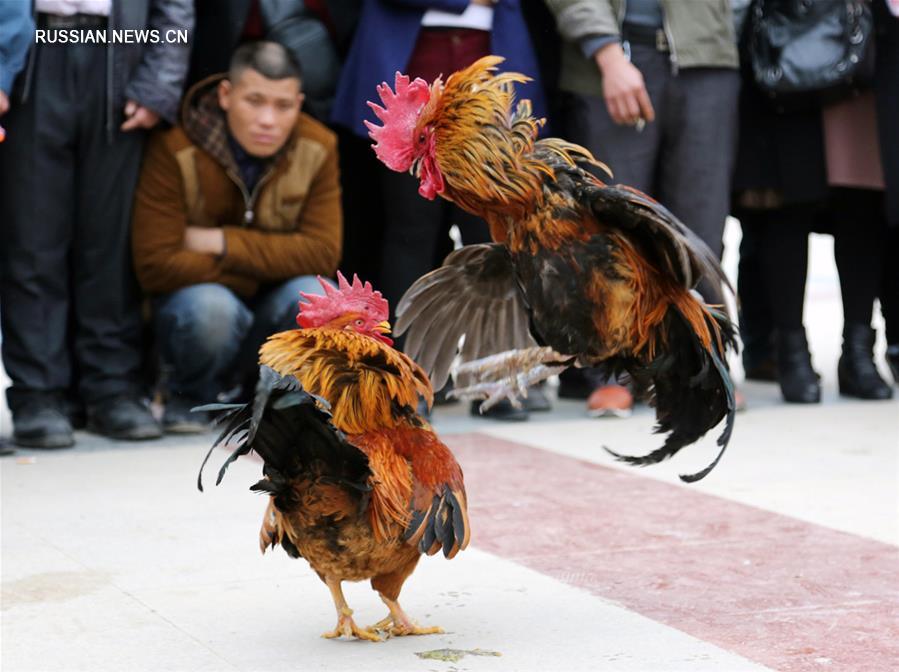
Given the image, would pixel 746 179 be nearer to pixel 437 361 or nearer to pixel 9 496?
pixel 437 361

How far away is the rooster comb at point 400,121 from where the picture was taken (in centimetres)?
388

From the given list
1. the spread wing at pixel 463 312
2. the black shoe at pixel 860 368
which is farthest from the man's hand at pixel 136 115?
the black shoe at pixel 860 368

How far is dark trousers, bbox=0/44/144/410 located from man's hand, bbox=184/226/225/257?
248mm

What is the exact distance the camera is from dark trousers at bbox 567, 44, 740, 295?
21.5 feet

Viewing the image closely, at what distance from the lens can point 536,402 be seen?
6.87 metres

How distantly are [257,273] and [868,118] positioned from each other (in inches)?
119

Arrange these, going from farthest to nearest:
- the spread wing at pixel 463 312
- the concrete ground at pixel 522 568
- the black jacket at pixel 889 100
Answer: the black jacket at pixel 889 100 < the spread wing at pixel 463 312 < the concrete ground at pixel 522 568

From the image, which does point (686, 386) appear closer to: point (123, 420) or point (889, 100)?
point (123, 420)

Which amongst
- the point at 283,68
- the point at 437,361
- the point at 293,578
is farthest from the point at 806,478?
the point at 283,68

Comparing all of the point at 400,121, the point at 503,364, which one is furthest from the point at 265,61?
the point at 400,121

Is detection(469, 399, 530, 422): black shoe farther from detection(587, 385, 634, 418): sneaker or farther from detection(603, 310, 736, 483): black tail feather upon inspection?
detection(603, 310, 736, 483): black tail feather

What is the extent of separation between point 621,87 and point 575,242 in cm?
249

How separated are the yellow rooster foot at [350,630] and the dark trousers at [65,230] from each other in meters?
2.69

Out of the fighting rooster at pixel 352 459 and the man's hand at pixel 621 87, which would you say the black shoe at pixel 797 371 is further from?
the fighting rooster at pixel 352 459
